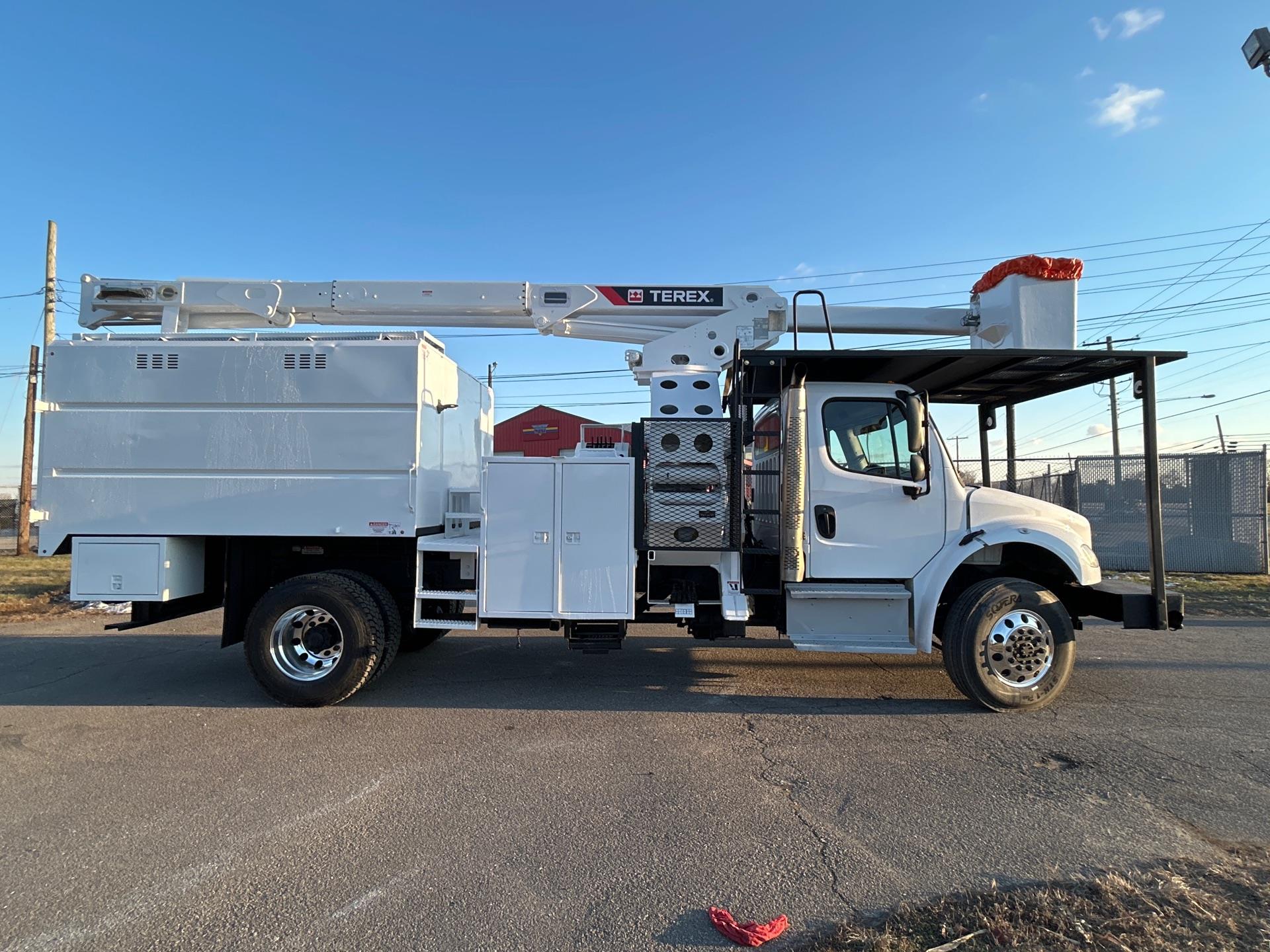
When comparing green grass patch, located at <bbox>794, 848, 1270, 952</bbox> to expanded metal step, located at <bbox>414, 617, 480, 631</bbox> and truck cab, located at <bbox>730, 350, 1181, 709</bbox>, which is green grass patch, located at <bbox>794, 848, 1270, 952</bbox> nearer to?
truck cab, located at <bbox>730, 350, 1181, 709</bbox>

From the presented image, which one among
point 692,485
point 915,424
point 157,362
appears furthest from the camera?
point 157,362

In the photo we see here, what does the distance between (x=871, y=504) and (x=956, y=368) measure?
1431 millimetres

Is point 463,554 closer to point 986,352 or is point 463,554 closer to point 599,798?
point 599,798

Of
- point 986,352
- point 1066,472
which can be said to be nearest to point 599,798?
point 986,352

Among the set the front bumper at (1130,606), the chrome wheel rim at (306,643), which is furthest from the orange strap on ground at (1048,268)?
the chrome wheel rim at (306,643)

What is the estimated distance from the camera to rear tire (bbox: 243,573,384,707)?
17.1 feet

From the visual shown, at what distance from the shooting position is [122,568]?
17.5 ft

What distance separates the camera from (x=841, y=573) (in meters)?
5.29

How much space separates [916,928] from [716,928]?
29.4 inches

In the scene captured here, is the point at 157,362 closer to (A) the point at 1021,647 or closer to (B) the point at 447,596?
(B) the point at 447,596

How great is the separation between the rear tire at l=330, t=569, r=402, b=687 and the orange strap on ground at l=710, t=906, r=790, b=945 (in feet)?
11.7

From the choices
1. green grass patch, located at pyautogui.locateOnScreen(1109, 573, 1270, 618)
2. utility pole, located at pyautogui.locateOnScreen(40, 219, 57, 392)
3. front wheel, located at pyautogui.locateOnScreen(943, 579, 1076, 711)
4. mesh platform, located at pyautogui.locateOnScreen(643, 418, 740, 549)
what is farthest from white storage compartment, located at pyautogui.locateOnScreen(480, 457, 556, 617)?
utility pole, located at pyautogui.locateOnScreen(40, 219, 57, 392)

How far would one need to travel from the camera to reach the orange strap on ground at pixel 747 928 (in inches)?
98.2

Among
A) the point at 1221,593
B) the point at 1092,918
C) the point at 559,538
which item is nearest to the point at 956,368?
the point at 559,538
